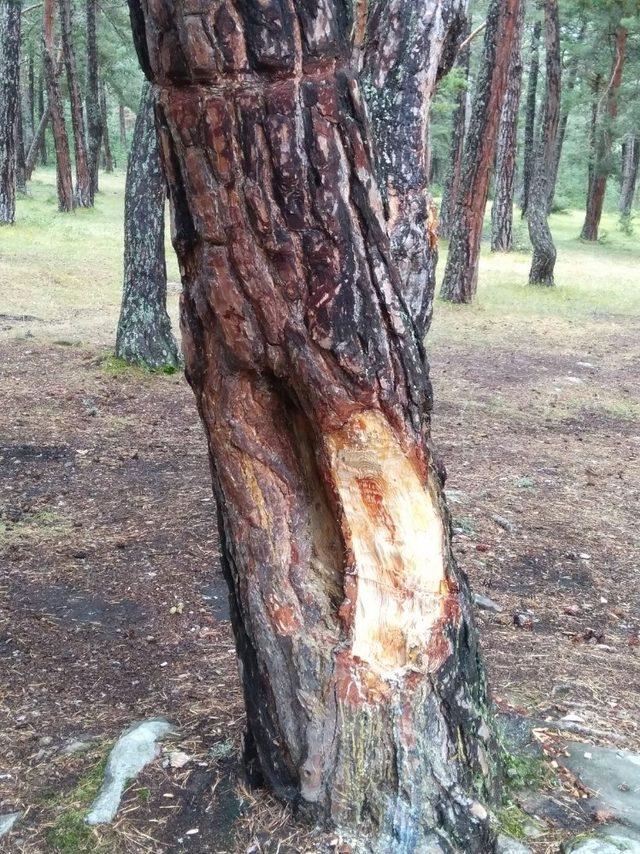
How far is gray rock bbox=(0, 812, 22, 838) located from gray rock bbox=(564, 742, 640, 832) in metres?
1.81

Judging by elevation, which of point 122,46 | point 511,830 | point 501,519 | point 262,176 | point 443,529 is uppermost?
point 122,46

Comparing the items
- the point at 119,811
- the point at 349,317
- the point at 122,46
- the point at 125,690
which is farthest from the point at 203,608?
the point at 122,46

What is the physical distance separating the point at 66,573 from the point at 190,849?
259 cm

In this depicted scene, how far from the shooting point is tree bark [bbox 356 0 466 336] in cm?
456

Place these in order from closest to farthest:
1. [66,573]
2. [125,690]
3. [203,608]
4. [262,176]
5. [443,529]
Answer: [262,176]
[443,529]
[125,690]
[203,608]
[66,573]

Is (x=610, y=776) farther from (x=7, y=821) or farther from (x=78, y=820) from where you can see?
(x=7, y=821)

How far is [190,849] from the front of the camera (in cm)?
261

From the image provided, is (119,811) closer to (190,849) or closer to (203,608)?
(190,849)

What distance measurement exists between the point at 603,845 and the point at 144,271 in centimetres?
759

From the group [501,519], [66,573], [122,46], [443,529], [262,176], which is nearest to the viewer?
[262,176]

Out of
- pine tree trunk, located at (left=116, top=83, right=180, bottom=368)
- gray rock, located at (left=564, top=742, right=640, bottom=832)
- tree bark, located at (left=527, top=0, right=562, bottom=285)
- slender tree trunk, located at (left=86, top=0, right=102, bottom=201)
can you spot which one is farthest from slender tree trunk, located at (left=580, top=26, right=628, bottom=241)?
gray rock, located at (left=564, top=742, right=640, bottom=832)

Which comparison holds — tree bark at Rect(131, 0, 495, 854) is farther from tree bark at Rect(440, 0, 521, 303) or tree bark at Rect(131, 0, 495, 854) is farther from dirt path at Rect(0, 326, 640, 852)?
tree bark at Rect(440, 0, 521, 303)

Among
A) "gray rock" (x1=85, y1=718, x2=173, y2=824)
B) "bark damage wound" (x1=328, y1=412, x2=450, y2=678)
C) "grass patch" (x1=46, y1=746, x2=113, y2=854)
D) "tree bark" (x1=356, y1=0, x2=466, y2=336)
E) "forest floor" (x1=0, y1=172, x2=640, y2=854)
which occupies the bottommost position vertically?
"forest floor" (x1=0, y1=172, x2=640, y2=854)

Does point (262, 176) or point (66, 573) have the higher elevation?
point (262, 176)
